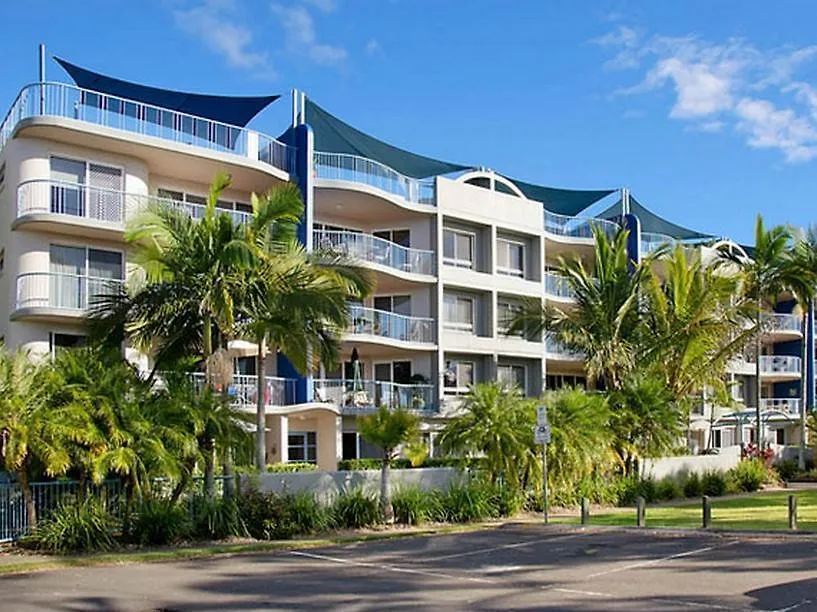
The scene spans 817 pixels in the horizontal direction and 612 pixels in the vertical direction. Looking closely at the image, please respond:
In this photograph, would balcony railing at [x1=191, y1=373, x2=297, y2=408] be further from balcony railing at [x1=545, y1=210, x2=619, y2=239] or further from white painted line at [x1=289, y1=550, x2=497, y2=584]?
balcony railing at [x1=545, y1=210, x2=619, y2=239]

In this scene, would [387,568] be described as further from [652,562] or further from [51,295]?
[51,295]

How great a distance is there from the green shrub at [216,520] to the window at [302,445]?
14.7 m

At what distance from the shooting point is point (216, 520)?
2073 centimetres

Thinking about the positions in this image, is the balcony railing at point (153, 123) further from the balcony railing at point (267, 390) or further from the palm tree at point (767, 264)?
the palm tree at point (767, 264)

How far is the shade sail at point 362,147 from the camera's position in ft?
123

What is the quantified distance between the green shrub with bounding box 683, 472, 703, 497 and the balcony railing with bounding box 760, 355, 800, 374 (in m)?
27.2

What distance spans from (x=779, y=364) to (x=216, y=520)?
1871 inches

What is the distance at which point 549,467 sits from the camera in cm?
2775

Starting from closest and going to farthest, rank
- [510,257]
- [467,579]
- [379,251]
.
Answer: [467,579]
[379,251]
[510,257]

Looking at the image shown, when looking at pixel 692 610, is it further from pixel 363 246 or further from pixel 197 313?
pixel 363 246

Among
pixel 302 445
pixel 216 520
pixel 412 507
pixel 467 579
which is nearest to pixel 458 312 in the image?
pixel 302 445

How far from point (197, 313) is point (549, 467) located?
440 inches

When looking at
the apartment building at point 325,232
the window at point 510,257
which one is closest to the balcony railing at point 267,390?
the apartment building at point 325,232

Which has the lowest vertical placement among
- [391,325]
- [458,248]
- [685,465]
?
[685,465]
